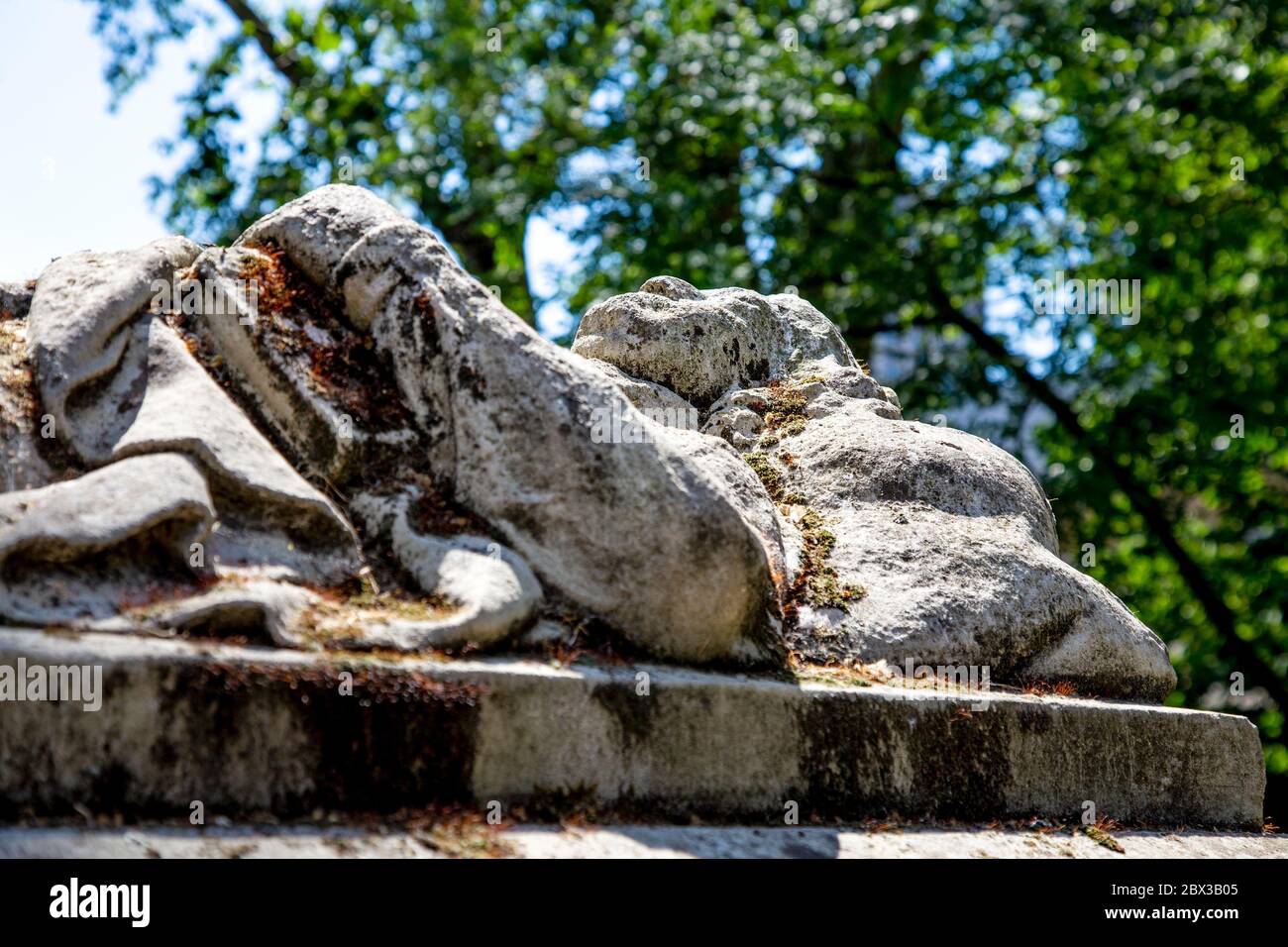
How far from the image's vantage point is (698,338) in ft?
18.6

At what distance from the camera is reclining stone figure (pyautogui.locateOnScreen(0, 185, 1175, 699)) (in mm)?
3578

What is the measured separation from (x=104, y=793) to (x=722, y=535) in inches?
73.9

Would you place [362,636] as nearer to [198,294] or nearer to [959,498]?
[198,294]

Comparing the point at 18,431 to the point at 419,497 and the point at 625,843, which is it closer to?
the point at 419,497

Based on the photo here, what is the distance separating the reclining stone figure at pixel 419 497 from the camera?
3.58 meters

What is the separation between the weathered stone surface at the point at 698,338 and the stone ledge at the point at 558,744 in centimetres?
184

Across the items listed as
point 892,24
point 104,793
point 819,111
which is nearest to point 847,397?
point 104,793

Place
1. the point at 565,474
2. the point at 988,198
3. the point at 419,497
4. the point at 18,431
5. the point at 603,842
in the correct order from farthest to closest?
1. the point at 988,198
2. the point at 419,497
3. the point at 565,474
4. the point at 18,431
5. the point at 603,842

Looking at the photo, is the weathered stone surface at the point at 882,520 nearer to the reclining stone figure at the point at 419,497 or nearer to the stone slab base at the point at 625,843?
the reclining stone figure at the point at 419,497

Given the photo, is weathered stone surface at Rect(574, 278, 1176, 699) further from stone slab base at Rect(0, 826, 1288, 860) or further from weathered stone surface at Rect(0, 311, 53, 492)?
weathered stone surface at Rect(0, 311, 53, 492)

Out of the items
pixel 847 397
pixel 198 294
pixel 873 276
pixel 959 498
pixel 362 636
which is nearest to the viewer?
pixel 362 636

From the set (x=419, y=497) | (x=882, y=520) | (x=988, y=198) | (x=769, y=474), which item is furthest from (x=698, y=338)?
(x=988, y=198)

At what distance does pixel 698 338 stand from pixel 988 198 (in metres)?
6.72

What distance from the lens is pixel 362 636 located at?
11.6ft
